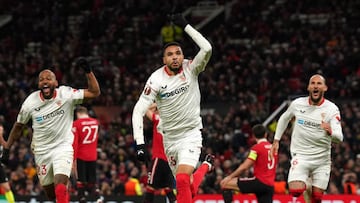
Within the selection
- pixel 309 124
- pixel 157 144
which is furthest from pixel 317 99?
pixel 157 144

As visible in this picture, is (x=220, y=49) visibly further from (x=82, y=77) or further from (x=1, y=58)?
(x=1, y=58)

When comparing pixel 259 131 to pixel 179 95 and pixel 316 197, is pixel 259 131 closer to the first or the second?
pixel 316 197

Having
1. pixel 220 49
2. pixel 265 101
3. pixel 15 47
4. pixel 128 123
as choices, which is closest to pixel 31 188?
pixel 128 123

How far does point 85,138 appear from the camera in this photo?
18.4 meters

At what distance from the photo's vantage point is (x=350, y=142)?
79.7ft

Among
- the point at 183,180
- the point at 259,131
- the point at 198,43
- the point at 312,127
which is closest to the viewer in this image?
the point at 183,180

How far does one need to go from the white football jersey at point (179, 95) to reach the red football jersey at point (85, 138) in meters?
5.52

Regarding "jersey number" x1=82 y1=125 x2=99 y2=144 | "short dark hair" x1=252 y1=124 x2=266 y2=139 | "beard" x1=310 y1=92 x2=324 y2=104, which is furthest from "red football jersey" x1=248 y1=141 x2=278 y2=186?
"jersey number" x1=82 y1=125 x2=99 y2=144

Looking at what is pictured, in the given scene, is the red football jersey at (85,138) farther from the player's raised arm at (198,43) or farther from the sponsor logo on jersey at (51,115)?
the player's raised arm at (198,43)

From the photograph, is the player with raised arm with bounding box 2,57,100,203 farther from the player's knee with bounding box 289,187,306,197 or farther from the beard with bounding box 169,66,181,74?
the player's knee with bounding box 289,187,306,197

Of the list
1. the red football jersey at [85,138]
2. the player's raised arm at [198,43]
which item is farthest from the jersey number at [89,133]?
the player's raised arm at [198,43]

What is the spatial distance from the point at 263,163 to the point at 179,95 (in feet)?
13.6

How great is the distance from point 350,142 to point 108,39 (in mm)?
14115

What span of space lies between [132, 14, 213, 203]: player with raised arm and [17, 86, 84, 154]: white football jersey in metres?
1.67
